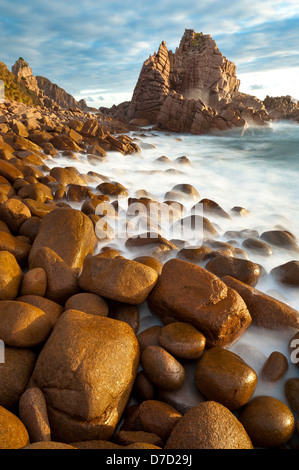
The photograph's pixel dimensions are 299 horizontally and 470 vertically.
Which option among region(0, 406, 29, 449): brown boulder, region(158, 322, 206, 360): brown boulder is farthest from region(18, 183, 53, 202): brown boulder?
region(0, 406, 29, 449): brown boulder

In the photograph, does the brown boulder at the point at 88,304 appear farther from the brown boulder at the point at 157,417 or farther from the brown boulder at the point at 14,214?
the brown boulder at the point at 14,214

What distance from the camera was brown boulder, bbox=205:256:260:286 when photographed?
3.42 meters

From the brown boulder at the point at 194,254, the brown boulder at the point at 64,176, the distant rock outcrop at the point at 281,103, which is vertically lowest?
the brown boulder at the point at 194,254

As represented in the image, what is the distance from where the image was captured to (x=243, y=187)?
8781 millimetres

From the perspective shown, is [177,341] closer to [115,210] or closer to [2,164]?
[115,210]

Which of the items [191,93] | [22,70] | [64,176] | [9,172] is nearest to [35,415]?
[9,172]

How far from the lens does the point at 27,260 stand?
10.5 ft

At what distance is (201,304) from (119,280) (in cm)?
79

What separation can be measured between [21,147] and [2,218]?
15.7 feet

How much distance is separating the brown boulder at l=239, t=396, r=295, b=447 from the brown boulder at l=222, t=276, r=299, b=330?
0.93 m

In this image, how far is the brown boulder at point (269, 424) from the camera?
1912 mm

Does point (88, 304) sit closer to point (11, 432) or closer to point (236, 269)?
point (11, 432)

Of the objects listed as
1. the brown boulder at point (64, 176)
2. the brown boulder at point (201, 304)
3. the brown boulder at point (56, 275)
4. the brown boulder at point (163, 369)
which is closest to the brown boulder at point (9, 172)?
the brown boulder at point (64, 176)

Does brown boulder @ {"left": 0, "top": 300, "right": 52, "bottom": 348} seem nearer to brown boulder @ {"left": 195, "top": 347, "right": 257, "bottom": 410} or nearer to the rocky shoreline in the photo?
the rocky shoreline
